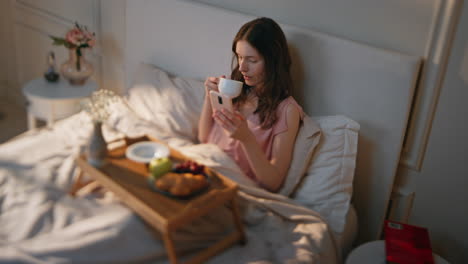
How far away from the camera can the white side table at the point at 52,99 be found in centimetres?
250

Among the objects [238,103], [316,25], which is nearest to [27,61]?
[238,103]

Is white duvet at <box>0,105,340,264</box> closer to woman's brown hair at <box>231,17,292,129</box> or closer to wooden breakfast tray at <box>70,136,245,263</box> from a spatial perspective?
wooden breakfast tray at <box>70,136,245,263</box>

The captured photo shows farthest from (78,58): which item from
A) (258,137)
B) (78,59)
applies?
(258,137)

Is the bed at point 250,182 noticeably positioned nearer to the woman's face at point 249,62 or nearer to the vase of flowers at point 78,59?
the woman's face at point 249,62

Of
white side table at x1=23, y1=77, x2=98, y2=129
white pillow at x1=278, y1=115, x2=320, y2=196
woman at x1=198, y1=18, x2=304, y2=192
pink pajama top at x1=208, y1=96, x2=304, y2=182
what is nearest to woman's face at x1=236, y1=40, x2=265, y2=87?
woman at x1=198, y1=18, x2=304, y2=192

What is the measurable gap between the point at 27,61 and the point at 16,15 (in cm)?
32

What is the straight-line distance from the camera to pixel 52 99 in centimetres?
246

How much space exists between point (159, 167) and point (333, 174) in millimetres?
642

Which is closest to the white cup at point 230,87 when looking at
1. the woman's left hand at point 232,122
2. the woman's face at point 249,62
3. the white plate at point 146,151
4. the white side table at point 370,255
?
the woman's left hand at point 232,122

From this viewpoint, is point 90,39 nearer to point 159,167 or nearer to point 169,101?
point 169,101

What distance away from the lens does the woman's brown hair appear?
1.66m

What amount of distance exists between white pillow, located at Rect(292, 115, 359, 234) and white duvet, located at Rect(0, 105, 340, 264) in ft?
0.30

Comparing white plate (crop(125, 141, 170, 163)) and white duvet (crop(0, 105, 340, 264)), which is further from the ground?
white plate (crop(125, 141, 170, 163))

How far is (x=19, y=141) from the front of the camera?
1.86 meters
